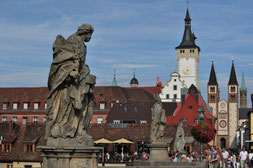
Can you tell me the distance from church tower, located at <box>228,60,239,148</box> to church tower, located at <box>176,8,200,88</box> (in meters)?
15.1

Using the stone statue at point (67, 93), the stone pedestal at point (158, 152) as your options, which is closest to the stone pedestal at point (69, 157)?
the stone statue at point (67, 93)

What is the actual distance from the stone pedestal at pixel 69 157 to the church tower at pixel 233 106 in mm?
118935

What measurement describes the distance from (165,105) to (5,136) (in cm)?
3685

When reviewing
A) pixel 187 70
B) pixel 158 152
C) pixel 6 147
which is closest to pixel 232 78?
pixel 187 70

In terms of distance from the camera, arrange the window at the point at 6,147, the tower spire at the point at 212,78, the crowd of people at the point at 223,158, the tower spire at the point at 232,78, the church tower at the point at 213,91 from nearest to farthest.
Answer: the crowd of people at the point at 223,158, the window at the point at 6,147, the church tower at the point at 213,91, the tower spire at the point at 212,78, the tower spire at the point at 232,78

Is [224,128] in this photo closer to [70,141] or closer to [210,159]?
[210,159]

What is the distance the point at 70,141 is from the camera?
6500 millimetres

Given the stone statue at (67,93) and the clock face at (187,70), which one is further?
the clock face at (187,70)

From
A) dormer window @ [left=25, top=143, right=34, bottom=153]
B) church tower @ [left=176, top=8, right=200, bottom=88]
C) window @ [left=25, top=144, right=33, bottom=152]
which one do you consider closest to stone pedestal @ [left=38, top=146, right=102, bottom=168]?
dormer window @ [left=25, top=143, right=34, bottom=153]

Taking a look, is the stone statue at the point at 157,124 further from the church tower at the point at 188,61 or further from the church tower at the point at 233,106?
the church tower at the point at 233,106

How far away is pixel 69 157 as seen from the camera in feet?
20.9

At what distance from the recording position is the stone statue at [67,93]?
21.2 feet

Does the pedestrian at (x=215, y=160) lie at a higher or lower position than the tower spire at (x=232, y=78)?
lower

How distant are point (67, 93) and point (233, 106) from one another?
125m
